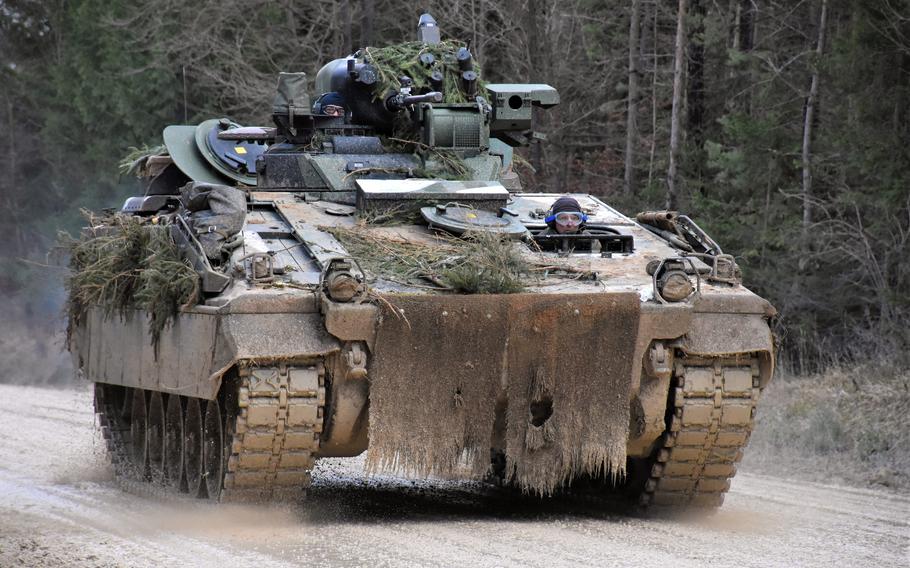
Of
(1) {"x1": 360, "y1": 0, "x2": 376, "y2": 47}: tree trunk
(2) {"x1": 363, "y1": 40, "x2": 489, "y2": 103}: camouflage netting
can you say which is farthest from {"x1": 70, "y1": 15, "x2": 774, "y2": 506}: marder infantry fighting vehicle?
(1) {"x1": 360, "y1": 0, "x2": 376, "y2": 47}: tree trunk

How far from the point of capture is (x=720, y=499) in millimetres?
10086

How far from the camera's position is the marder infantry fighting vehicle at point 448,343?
352 inches

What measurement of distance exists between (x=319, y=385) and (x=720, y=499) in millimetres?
2819

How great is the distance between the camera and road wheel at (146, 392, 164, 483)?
37.5 ft

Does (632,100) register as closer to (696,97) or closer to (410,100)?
(696,97)

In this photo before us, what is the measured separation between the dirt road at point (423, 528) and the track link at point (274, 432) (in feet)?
0.56

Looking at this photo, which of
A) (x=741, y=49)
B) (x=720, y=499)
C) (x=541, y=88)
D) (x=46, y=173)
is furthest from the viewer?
(x=46, y=173)

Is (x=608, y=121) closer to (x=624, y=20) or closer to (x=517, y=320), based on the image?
(x=624, y=20)

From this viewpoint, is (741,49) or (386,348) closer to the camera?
(386,348)

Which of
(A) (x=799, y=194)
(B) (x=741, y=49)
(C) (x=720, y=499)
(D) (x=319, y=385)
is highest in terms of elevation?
(B) (x=741, y=49)

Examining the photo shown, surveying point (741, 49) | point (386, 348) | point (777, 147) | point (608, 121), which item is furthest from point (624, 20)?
point (386, 348)

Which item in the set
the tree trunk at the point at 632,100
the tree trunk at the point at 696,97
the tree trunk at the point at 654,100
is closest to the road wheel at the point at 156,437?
the tree trunk at the point at 654,100

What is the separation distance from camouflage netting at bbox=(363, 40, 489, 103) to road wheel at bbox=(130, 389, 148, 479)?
9.77ft

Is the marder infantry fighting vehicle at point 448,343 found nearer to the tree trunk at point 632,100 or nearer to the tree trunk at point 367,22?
the tree trunk at point 632,100
